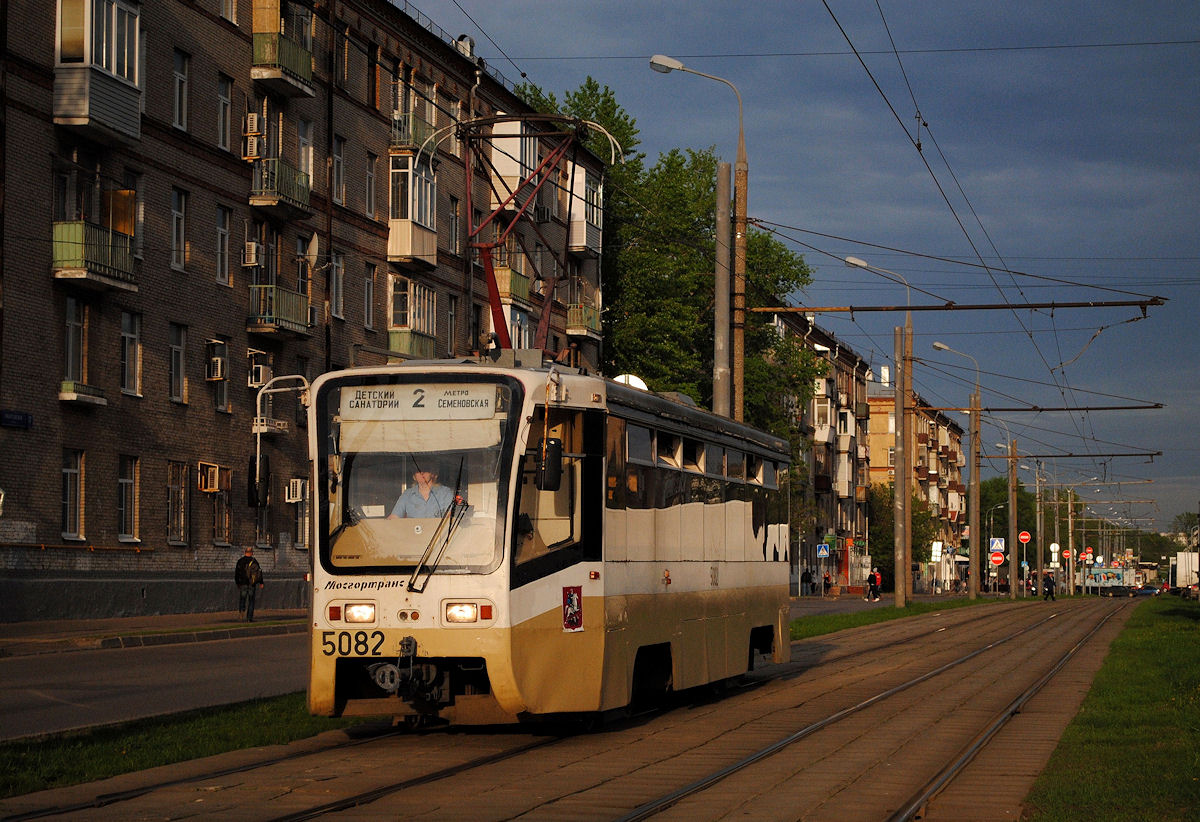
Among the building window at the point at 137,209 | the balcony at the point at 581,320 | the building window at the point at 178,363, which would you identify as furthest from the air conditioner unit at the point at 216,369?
the balcony at the point at 581,320

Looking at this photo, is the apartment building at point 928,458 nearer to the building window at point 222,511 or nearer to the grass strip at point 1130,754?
the building window at point 222,511

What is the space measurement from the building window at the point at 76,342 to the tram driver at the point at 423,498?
22.6m

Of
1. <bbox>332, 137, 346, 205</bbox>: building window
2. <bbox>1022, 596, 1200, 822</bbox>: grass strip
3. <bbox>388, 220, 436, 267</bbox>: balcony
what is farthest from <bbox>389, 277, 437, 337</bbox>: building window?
<bbox>1022, 596, 1200, 822</bbox>: grass strip

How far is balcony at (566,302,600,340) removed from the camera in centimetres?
5888

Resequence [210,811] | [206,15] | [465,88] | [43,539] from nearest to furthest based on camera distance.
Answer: [210,811], [43,539], [206,15], [465,88]

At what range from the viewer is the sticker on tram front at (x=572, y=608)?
1233 cm

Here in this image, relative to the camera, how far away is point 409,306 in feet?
160

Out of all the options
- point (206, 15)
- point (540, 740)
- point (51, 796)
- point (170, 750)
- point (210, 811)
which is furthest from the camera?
point (206, 15)

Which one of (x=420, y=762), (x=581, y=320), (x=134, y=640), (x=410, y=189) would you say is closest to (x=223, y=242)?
(x=410, y=189)

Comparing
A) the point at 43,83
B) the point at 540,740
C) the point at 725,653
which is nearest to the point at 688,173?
the point at 43,83

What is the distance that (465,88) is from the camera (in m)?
52.8

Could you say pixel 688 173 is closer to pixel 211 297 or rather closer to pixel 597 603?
pixel 211 297

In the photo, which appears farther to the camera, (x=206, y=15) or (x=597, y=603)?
(x=206, y=15)

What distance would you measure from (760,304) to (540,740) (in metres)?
49.2
